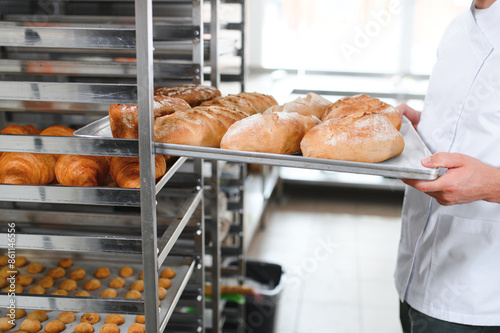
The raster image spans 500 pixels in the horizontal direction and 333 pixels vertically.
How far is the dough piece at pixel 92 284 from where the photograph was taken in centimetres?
153

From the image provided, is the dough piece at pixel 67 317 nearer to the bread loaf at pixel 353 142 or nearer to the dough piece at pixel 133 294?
the dough piece at pixel 133 294

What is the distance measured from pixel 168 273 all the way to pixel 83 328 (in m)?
0.31

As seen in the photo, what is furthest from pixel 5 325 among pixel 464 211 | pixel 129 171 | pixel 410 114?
pixel 410 114

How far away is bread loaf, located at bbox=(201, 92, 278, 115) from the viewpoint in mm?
1356

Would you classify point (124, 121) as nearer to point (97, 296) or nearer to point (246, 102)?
point (246, 102)

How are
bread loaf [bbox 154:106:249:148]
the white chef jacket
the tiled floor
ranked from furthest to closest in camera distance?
the tiled floor < the white chef jacket < bread loaf [bbox 154:106:249:148]

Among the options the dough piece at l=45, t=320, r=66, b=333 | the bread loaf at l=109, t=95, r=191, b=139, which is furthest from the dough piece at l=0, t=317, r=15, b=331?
the bread loaf at l=109, t=95, r=191, b=139

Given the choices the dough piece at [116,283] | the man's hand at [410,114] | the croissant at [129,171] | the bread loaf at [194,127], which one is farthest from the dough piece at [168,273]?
the man's hand at [410,114]

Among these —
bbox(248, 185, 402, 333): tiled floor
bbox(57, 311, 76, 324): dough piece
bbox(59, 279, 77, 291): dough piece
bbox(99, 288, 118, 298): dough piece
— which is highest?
bbox(99, 288, 118, 298): dough piece

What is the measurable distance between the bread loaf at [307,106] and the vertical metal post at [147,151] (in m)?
0.41

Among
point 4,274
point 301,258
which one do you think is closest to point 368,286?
point 301,258

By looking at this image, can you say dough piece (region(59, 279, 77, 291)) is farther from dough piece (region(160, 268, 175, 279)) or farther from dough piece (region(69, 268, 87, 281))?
dough piece (region(160, 268, 175, 279))

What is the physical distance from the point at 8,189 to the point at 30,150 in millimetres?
109

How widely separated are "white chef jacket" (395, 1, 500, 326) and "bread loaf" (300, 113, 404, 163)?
0.42 metres
